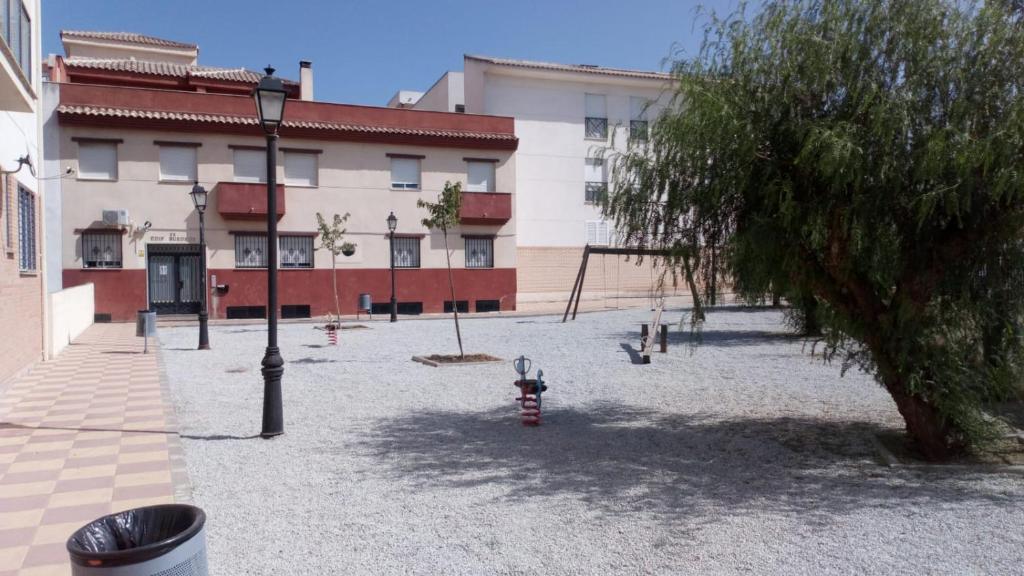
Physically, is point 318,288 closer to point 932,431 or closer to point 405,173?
point 405,173

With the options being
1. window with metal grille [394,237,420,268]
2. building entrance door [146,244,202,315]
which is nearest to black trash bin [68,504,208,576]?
building entrance door [146,244,202,315]

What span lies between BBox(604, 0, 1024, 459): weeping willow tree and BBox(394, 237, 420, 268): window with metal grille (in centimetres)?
2189

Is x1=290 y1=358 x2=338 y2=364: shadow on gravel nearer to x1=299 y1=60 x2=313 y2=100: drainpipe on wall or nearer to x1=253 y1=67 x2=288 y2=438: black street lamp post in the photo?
x1=253 y1=67 x2=288 y2=438: black street lamp post

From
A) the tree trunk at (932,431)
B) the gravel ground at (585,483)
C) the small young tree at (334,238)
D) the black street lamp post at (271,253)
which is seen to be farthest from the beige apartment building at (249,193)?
the tree trunk at (932,431)

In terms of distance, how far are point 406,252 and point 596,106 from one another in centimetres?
1161

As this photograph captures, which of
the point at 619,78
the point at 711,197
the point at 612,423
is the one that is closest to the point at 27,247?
the point at 612,423

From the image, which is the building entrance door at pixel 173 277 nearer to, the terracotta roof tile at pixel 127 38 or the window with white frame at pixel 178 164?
the window with white frame at pixel 178 164

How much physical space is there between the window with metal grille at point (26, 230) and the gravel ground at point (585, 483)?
298 cm

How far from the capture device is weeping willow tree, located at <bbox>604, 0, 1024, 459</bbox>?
554 cm

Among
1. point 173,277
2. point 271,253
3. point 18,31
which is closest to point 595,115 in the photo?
point 173,277

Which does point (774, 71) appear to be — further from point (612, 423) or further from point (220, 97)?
point (220, 97)

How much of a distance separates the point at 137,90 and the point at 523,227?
15.2 metres

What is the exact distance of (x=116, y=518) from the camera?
9.96 feet

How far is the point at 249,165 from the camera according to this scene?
83.7ft
